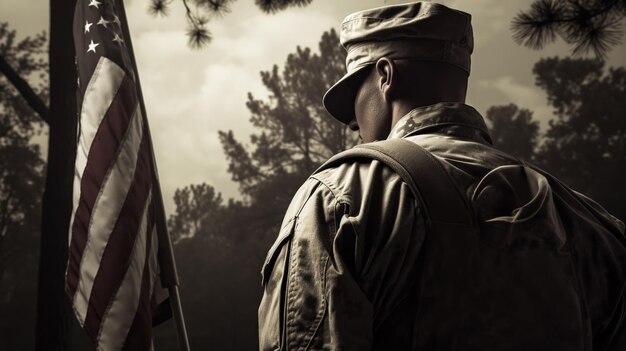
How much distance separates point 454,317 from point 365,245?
174 millimetres

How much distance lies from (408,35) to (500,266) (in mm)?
506

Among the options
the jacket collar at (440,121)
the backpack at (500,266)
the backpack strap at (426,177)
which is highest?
the jacket collar at (440,121)

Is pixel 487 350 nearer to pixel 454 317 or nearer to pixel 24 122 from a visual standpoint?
pixel 454 317

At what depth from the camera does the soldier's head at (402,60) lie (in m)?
1.23

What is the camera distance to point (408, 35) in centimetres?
124

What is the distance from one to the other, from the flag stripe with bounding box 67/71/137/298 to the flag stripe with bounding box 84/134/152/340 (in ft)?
0.37

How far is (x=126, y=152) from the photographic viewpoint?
2.30 meters

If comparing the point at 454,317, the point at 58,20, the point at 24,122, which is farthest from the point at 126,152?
the point at 24,122

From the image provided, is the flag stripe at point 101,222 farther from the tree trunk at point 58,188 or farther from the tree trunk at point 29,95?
the tree trunk at point 29,95

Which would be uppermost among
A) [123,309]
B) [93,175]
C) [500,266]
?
[93,175]

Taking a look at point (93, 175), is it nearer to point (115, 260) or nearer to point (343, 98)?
point (115, 260)

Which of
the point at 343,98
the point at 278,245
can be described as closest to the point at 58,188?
the point at 343,98

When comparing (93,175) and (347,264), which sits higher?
(93,175)

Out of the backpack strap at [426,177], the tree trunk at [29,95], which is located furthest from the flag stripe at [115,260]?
the tree trunk at [29,95]
